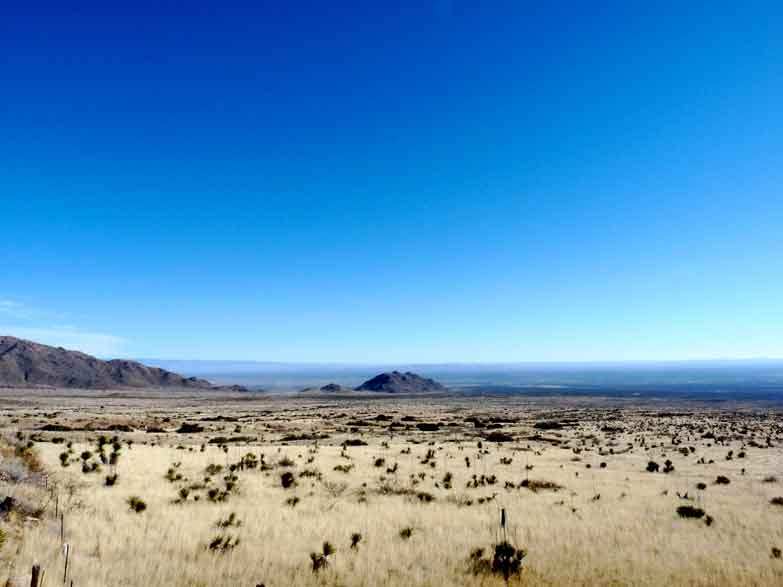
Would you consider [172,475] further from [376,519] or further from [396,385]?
[396,385]

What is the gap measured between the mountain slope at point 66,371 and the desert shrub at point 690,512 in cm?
16612

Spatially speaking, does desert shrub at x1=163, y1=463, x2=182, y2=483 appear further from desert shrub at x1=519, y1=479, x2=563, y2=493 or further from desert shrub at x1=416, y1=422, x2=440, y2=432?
desert shrub at x1=416, y1=422, x2=440, y2=432

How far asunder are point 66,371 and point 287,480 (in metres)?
171

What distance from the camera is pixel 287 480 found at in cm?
1919

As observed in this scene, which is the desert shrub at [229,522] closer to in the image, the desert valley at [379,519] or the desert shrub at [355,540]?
the desert valley at [379,519]

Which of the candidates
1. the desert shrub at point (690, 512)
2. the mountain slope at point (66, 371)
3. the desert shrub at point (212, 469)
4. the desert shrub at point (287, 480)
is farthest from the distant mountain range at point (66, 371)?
the desert shrub at point (690, 512)

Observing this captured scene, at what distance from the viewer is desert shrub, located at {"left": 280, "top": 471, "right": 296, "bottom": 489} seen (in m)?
18.8

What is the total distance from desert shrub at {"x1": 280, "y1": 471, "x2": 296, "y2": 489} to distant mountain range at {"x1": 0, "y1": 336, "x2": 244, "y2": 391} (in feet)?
501

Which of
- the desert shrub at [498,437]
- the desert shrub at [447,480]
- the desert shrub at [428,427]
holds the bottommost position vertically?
the desert shrub at [428,427]

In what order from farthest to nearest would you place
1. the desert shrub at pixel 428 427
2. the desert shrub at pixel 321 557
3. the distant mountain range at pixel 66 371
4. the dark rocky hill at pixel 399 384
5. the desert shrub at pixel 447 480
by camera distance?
the dark rocky hill at pixel 399 384 < the distant mountain range at pixel 66 371 < the desert shrub at pixel 428 427 < the desert shrub at pixel 447 480 < the desert shrub at pixel 321 557

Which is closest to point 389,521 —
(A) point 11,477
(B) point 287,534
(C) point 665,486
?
(B) point 287,534

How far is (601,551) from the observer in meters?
11.7

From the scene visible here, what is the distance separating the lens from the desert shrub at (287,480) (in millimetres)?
18752

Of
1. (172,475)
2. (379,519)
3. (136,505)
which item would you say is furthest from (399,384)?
(136,505)
